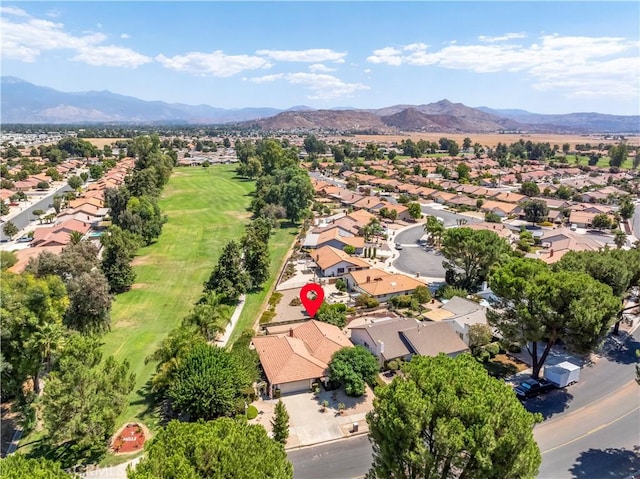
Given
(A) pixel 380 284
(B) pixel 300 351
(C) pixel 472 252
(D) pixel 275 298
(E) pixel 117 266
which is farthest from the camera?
(A) pixel 380 284

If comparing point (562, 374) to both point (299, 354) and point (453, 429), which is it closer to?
point (453, 429)

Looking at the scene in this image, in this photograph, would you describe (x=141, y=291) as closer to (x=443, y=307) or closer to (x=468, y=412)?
(x=443, y=307)

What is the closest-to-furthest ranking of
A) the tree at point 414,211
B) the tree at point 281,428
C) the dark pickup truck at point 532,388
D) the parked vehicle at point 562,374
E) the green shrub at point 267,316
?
1. the tree at point 281,428
2. the dark pickup truck at point 532,388
3. the parked vehicle at point 562,374
4. the green shrub at point 267,316
5. the tree at point 414,211

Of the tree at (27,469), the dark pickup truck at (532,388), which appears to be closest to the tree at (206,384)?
the tree at (27,469)

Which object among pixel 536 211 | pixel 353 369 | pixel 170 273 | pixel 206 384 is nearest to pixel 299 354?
pixel 353 369

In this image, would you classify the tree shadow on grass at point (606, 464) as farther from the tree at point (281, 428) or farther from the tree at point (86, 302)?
the tree at point (86, 302)

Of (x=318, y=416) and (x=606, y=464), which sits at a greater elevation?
(x=606, y=464)

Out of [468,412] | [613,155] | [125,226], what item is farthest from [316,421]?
[613,155]
